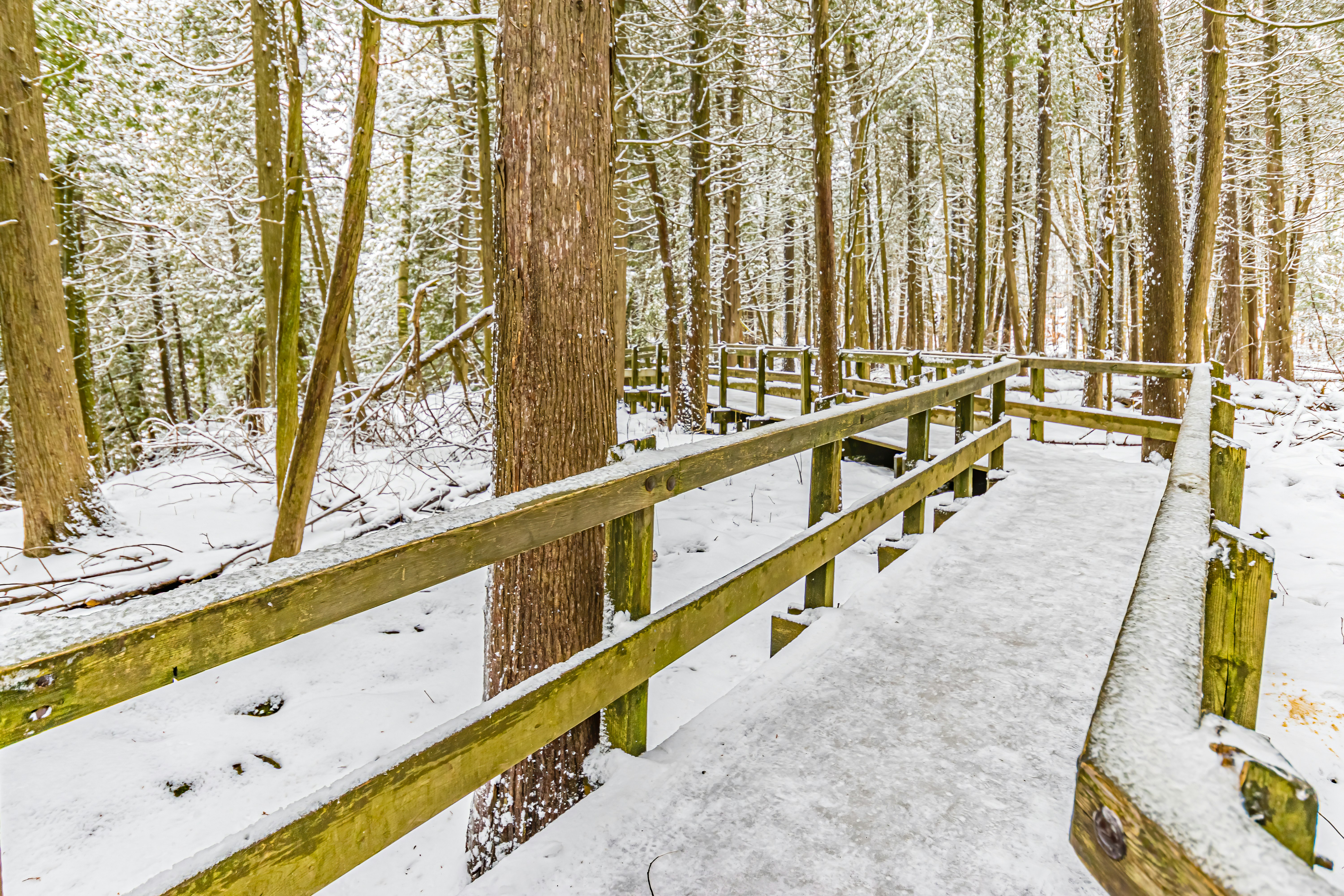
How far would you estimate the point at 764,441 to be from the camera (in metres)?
3.30

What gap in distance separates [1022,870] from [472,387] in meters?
13.3

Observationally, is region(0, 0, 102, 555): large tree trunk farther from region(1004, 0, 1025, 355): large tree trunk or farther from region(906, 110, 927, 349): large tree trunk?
region(906, 110, 927, 349): large tree trunk

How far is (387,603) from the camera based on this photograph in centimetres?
186

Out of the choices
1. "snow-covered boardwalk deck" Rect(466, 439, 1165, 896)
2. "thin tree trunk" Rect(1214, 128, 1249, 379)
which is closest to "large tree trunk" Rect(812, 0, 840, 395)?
"snow-covered boardwalk deck" Rect(466, 439, 1165, 896)

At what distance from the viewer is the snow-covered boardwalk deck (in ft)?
7.16

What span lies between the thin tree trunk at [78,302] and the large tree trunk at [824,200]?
12761 mm

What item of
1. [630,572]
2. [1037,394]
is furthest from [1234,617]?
[1037,394]

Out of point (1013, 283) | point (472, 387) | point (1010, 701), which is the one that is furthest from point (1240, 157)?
point (1010, 701)

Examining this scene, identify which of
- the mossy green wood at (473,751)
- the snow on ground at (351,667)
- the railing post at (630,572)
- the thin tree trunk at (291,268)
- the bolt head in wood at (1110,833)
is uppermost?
the thin tree trunk at (291,268)

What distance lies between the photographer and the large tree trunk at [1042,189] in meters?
17.4

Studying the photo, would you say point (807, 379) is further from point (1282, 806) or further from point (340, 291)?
point (1282, 806)

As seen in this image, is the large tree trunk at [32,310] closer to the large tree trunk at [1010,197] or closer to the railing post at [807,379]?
the railing post at [807,379]

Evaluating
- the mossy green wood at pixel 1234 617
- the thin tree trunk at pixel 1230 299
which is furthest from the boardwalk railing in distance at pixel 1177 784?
the thin tree trunk at pixel 1230 299

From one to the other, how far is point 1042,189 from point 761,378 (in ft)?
37.7
